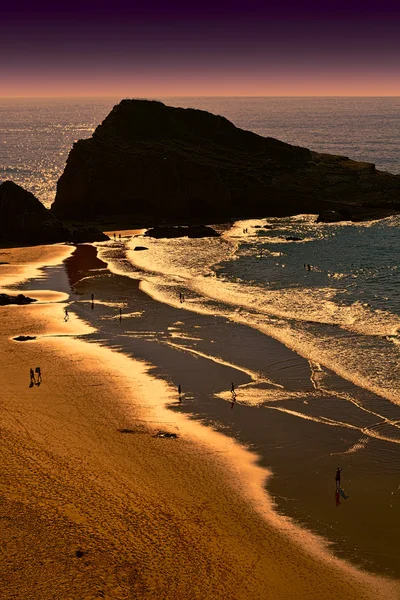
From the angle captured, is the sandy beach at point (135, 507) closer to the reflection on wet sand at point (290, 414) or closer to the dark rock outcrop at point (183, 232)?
the reflection on wet sand at point (290, 414)

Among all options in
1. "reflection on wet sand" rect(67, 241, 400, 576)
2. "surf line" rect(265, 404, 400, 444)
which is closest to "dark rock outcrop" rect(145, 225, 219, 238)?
"reflection on wet sand" rect(67, 241, 400, 576)

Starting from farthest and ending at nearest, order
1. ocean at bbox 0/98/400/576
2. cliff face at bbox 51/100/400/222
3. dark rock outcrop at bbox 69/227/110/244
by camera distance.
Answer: cliff face at bbox 51/100/400/222
dark rock outcrop at bbox 69/227/110/244
ocean at bbox 0/98/400/576

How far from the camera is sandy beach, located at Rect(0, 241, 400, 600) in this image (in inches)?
832

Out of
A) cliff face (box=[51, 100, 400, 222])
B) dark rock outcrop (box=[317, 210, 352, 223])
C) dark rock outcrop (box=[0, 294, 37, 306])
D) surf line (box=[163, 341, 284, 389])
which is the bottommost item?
surf line (box=[163, 341, 284, 389])

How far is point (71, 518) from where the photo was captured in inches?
937

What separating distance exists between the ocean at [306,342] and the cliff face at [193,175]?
11630 millimetres

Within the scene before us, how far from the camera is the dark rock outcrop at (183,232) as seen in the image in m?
85.1

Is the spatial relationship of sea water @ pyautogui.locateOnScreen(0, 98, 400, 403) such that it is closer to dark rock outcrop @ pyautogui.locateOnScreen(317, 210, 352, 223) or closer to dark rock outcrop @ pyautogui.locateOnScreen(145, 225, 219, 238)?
dark rock outcrop @ pyautogui.locateOnScreen(317, 210, 352, 223)

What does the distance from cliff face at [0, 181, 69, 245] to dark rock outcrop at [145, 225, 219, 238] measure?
1175cm

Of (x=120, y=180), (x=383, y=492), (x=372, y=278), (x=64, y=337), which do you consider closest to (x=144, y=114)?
(x=120, y=180)

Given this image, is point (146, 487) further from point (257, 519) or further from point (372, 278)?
point (372, 278)

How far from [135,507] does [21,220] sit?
201ft

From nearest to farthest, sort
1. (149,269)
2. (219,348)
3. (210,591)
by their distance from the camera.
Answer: (210,591), (219,348), (149,269)

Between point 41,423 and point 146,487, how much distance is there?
7.29 m
